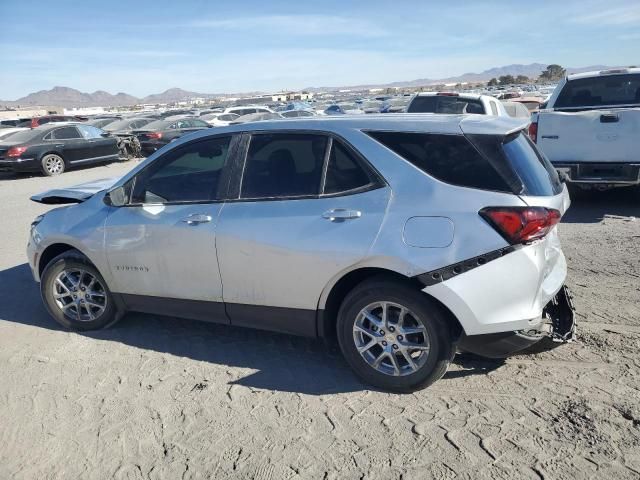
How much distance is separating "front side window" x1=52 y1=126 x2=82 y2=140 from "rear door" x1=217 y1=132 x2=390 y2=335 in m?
14.8

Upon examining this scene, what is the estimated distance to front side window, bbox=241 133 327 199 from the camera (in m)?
3.64

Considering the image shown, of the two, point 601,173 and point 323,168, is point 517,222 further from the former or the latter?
point 601,173

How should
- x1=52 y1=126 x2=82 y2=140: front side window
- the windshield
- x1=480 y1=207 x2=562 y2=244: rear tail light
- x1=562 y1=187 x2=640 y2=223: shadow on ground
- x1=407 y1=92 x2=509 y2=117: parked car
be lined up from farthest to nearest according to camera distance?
x1=52 y1=126 x2=82 y2=140: front side window → the windshield → x1=407 y1=92 x2=509 y2=117: parked car → x1=562 y1=187 x2=640 y2=223: shadow on ground → x1=480 y1=207 x2=562 y2=244: rear tail light

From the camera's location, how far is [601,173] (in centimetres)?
742

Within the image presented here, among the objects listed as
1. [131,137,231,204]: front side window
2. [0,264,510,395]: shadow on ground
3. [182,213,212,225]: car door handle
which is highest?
[131,137,231,204]: front side window

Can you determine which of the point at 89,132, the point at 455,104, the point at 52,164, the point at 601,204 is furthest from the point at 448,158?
the point at 89,132

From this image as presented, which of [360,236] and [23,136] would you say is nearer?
[360,236]

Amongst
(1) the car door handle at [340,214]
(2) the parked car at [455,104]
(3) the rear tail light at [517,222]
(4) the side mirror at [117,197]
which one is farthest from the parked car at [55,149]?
(3) the rear tail light at [517,222]

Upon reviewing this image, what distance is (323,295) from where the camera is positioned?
3.54 meters

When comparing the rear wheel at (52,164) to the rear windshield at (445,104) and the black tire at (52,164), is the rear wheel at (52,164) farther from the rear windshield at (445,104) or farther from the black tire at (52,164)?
the rear windshield at (445,104)

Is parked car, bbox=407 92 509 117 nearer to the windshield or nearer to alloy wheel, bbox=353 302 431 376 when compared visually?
alloy wheel, bbox=353 302 431 376

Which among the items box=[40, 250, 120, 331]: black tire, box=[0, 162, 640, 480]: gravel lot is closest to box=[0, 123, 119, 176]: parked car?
box=[0, 162, 640, 480]: gravel lot

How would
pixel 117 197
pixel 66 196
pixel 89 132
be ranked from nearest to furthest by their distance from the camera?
pixel 117 197, pixel 66 196, pixel 89 132

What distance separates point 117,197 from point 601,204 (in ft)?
24.1
